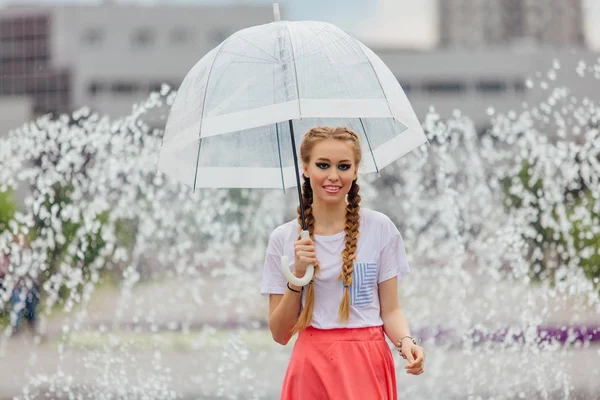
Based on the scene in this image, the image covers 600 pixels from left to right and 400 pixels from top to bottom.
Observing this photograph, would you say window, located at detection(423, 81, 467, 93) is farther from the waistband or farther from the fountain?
the waistband

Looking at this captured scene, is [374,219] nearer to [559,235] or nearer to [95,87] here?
[559,235]

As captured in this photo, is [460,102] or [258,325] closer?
[258,325]

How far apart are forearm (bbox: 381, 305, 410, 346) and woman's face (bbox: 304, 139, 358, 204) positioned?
357 millimetres

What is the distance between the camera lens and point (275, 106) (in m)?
2.61

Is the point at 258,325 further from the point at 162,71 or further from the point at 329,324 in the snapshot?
the point at 162,71

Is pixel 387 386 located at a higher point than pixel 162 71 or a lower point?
lower

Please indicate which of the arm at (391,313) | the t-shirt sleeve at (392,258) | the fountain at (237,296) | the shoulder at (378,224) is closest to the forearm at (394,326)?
the arm at (391,313)

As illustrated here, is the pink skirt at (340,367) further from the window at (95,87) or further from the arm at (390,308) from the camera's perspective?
the window at (95,87)

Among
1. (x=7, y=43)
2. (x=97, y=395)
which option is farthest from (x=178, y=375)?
(x=7, y=43)

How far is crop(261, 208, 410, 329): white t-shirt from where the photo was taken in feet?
8.03

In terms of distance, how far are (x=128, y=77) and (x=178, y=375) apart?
49864 millimetres

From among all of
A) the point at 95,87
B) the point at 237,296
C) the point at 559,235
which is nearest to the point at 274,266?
the point at 559,235

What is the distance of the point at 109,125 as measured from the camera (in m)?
8.03

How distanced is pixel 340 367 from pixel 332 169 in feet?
1.78
